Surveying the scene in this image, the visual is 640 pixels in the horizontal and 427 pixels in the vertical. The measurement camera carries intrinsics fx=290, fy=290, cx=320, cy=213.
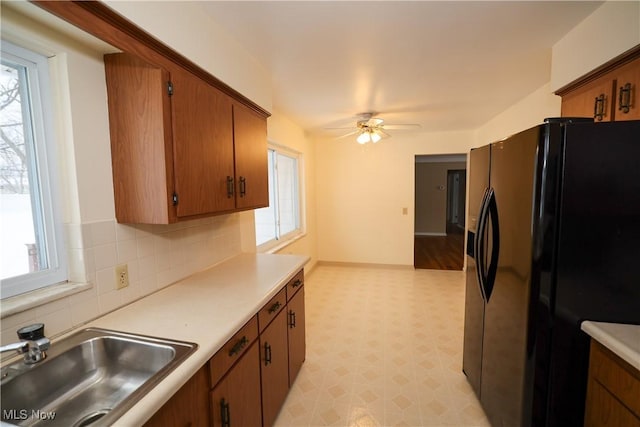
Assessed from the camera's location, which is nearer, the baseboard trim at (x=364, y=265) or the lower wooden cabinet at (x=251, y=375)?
the lower wooden cabinet at (x=251, y=375)

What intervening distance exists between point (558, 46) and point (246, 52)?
2049mm

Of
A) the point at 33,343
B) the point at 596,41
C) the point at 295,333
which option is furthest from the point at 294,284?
the point at 596,41

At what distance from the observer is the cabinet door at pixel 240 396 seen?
46.0 inches

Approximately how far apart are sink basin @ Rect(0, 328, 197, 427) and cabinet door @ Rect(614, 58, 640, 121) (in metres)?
2.22

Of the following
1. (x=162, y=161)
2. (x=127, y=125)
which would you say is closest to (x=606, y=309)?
(x=162, y=161)

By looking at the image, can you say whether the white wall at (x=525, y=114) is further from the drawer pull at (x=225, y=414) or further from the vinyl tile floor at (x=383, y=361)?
the drawer pull at (x=225, y=414)

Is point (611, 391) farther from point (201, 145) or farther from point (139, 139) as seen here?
point (139, 139)

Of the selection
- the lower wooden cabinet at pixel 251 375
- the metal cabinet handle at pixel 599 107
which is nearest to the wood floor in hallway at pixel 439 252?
the lower wooden cabinet at pixel 251 375

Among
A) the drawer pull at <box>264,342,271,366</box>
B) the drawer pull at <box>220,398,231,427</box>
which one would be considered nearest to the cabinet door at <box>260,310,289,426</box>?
the drawer pull at <box>264,342,271,366</box>

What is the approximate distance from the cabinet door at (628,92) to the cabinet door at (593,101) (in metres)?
0.04

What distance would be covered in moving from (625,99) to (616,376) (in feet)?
4.23

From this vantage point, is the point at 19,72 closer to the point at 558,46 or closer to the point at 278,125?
the point at 278,125

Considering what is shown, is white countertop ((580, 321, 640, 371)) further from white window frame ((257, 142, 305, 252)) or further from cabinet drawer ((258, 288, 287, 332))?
white window frame ((257, 142, 305, 252))

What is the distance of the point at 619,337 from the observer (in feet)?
3.75
